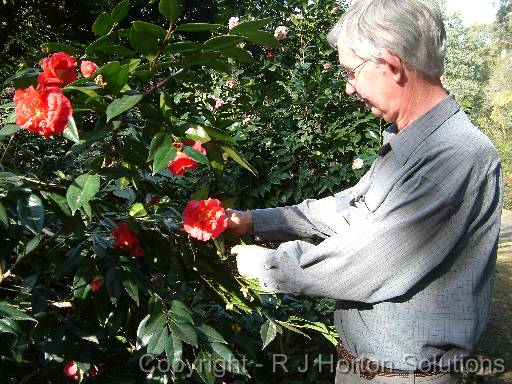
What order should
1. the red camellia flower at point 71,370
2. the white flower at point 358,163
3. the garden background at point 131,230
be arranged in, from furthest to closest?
the white flower at point 358,163 < the red camellia flower at point 71,370 < the garden background at point 131,230

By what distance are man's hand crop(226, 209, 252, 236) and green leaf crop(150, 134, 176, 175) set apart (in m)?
0.53

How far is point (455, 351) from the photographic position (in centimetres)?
122

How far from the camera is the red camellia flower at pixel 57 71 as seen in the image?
0.98 m

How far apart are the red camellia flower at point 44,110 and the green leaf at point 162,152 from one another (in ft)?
0.57

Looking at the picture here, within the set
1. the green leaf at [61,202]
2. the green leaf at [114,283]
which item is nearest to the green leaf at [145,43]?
the green leaf at [61,202]

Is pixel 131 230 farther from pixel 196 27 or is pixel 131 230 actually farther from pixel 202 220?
pixel 196 27

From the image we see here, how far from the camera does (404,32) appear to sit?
45.6 inches

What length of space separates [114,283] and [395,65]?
81 cm

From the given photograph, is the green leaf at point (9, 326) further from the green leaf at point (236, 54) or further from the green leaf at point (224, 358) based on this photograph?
the green leaf at point (236, 54)

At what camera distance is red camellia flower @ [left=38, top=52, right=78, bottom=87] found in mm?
983

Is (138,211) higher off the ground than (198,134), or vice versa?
(198,134)

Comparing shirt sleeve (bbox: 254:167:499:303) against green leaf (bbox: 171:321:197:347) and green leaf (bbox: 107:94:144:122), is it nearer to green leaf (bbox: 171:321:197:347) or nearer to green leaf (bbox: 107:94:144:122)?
green leaf (bbox: 171:321:197:347)

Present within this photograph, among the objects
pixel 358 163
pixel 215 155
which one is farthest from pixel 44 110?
pixel 358 163

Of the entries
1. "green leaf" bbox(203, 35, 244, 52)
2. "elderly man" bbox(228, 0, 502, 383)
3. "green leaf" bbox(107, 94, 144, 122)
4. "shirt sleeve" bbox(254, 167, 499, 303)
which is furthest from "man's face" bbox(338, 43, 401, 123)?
"green leaf" bbox(107, 94, 144, 122)
